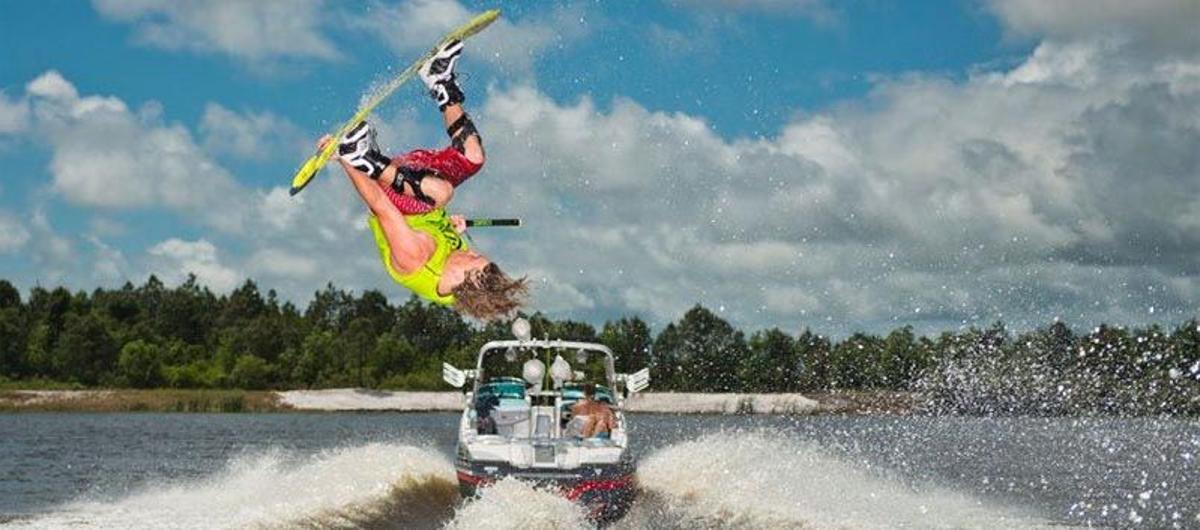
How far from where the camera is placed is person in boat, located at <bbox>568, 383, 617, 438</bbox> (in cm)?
2109

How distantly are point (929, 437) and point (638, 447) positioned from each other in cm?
1981

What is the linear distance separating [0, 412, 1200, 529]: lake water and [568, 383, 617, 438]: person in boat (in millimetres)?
1853

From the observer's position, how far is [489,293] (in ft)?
28.4

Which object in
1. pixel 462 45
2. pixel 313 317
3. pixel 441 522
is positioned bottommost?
pixel 441 522

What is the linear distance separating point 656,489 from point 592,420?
23.4 ft

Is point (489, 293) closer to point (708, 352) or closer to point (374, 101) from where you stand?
point (374, 101)

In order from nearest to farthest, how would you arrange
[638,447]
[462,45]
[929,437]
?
[462,45]
[638,447]
[929,437]

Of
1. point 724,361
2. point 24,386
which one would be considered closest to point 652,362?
point 724,361

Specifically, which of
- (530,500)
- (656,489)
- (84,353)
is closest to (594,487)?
(530,500)

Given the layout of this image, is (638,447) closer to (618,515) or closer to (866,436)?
(866,436)

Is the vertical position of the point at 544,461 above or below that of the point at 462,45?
below

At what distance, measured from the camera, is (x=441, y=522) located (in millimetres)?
22891

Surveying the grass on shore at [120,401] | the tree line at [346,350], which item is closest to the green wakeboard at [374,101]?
the tree line at [346,350]

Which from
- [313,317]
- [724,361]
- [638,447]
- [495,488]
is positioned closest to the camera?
[495,488]
